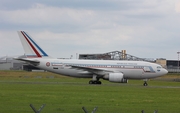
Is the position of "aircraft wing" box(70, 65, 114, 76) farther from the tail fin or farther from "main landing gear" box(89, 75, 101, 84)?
the tail fin

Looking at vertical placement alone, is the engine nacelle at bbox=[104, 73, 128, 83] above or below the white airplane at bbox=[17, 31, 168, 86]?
below

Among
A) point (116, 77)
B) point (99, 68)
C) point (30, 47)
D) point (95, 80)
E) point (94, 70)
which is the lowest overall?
point (95, 80)

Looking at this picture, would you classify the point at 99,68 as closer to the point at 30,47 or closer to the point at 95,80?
the point at 95,80

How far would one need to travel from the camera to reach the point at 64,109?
2839 centimetres

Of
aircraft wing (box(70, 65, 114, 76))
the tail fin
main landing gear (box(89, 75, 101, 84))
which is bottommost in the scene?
main landing gear (box(89, 75, 101, 84))

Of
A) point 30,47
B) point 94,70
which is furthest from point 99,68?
point 30,47

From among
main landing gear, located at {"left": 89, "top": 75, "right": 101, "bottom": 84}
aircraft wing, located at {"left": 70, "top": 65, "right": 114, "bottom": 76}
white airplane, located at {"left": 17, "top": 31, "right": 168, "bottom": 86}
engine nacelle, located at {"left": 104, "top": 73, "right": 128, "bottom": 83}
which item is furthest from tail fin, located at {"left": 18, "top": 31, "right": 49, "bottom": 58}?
engine nacelle, located at {"left": 104, "top": 73, "right": 128, "bottom": 83}

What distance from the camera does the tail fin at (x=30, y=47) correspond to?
6938 cm

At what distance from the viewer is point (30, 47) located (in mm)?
69688

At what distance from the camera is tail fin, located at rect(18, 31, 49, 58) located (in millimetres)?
69375

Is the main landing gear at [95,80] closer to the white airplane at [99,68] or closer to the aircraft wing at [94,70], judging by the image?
the white airplane at [99,68]

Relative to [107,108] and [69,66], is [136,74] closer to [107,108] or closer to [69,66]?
[69,66]

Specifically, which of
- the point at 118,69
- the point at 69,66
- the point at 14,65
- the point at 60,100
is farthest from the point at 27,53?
Answer: the point at 14,65

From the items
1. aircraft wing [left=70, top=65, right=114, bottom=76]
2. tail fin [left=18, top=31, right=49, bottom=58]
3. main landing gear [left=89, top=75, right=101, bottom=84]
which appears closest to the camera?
aircraft wing [left=70, top=65, right=114, bottom=76]
